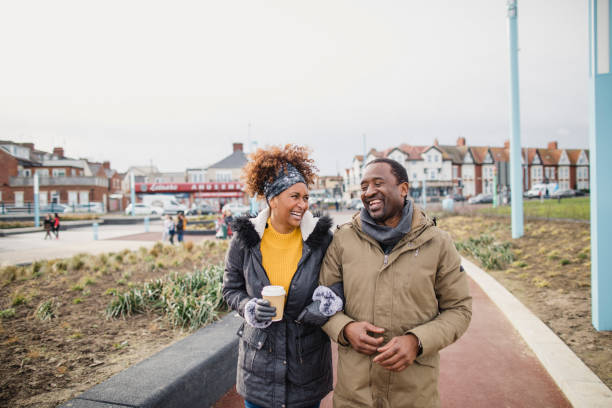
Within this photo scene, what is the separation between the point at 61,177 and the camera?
160ft

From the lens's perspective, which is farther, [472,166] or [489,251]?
[472,166]

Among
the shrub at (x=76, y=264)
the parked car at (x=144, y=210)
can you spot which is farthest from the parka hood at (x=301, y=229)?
the parked car at (x=144, y=210)

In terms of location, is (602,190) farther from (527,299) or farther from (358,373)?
(358,373)

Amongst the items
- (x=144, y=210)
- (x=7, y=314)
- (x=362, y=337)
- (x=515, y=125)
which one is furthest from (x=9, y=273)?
(x=144, y=210)

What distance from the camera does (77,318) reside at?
4.73 meters

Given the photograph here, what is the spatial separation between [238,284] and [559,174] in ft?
266

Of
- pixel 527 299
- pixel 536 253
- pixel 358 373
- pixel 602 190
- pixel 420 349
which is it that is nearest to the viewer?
pixel 420 349

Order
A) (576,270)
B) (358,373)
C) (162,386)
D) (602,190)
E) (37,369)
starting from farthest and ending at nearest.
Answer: (576,270)
(602,190)
(37,369)
(162,386)
(358,373)

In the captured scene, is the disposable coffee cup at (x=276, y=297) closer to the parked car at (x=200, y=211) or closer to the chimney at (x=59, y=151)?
the parked car at (x=200, y=211)

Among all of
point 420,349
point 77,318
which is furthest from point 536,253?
point 77,318

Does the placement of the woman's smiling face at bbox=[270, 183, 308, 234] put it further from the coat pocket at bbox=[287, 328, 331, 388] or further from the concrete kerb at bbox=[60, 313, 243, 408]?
the concrete kerb at bbox=[60, 313, 243, 408]

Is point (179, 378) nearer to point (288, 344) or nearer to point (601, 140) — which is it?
point (288, 344)

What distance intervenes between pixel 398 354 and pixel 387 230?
611mm

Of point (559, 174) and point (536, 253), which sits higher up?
point (559, 174)
